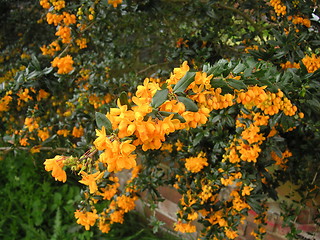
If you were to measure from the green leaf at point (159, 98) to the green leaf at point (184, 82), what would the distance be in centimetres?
4

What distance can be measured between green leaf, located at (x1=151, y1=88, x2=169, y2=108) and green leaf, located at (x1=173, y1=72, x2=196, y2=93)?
44 millimetres

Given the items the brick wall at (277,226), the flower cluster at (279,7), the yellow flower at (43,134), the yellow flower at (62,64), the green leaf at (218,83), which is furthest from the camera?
the yellow flower at (43,134)

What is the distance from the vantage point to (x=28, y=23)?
2.94m

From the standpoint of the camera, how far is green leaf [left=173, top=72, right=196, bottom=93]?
0.76 metres

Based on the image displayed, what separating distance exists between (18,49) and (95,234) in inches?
71.2

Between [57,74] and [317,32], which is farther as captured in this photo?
[57,74]

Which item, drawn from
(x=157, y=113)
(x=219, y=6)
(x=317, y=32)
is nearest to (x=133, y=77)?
(x=219, y=6)

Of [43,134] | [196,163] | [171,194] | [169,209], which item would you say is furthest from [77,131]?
[169,209]

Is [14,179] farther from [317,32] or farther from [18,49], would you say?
[317,32]

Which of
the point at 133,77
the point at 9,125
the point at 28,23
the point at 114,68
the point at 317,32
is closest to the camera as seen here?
the point at 317,32

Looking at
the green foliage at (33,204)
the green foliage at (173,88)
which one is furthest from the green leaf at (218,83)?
the green foliage at (33,204)

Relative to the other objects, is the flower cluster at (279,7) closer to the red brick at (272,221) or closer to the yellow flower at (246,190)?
the yellow flower at (246,190)

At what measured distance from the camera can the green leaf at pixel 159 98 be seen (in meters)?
0.72

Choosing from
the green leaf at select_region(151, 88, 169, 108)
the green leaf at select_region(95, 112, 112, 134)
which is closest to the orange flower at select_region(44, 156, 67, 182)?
the green leaf at select_region(95, 112, 112, 134)
